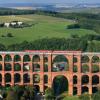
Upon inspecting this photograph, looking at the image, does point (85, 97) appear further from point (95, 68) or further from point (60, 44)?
point (60, 44)

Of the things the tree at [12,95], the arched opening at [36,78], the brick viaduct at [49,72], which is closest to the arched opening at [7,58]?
the brick viaduct at [49,72]

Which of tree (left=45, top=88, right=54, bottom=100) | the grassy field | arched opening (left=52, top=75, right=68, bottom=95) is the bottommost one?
the grassy field

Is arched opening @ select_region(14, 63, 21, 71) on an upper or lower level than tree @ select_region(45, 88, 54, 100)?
upper

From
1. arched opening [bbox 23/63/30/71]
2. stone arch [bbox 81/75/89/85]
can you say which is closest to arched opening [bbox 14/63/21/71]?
arched opening [bbox 23/63/30/71]

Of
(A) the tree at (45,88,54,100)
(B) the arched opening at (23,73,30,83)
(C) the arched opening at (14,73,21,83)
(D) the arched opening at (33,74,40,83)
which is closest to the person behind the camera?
(A) the tree at (45,88,54,100)

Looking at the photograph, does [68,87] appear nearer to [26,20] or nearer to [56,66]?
[56,66]

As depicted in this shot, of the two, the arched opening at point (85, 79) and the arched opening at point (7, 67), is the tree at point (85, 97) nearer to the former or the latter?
the arched opening at point (85, 79)

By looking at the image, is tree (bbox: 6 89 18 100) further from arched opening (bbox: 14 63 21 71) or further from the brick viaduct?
arched opening (bbox: 14 63 21 71)

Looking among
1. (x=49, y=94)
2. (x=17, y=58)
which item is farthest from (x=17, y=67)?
(x=49, y=94)
